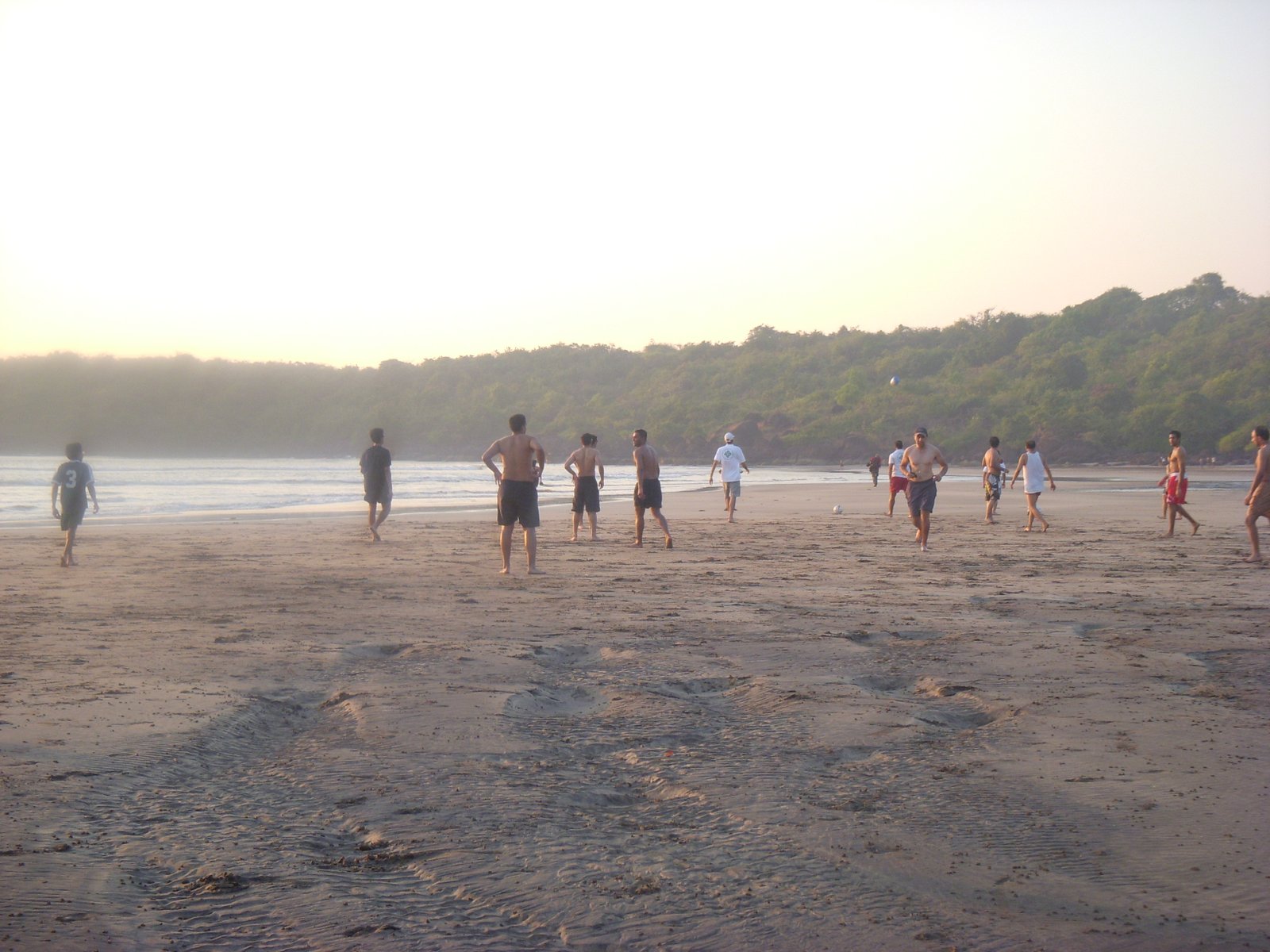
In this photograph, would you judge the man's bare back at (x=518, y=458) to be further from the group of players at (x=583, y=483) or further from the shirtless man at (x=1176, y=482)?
the shirtless man at (x=1176, y=482)

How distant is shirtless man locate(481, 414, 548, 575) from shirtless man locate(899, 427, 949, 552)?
5.19 metres

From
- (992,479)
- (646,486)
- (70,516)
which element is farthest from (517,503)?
(992,479)

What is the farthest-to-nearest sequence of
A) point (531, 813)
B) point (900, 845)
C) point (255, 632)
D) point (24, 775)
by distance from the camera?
1. point (255, 632)
2. point (24, 775)
3. point (531, 813)
4. point (900, 845)

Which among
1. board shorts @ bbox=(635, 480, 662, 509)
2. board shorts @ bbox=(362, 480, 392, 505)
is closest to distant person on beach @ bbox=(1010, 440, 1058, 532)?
board shorts @ bbox=(635, 480, 662, 509)

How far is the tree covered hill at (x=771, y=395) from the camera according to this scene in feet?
250

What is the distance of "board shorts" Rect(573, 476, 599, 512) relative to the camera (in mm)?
15141

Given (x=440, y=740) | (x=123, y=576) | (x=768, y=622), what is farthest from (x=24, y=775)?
(x=123, y=576)

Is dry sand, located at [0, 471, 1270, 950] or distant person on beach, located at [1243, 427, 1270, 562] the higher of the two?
distant person on beach, located at [1243, 427, 1270, 562]

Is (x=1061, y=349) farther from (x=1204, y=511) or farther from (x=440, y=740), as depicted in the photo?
(x=440, y=740)

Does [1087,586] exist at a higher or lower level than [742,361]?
lower

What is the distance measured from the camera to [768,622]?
7.98m

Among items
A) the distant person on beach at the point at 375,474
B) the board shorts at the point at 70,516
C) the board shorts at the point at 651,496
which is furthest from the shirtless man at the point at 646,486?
the board shorts at the point at 70,516

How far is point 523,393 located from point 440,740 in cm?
13224

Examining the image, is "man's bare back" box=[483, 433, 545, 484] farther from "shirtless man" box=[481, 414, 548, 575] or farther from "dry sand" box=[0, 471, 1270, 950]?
"dry sand" box=[0, 471, 1270, 950]
